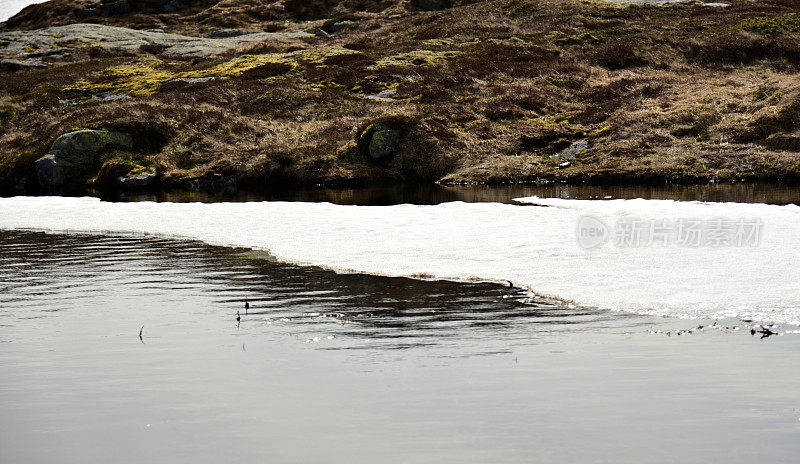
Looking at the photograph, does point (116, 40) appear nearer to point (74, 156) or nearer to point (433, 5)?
point (433, 5)

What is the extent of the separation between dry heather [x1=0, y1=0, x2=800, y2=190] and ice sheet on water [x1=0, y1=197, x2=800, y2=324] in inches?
472

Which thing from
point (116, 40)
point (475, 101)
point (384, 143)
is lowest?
point (384, 143)

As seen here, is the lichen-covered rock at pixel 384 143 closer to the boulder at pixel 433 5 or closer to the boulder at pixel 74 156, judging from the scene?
the boulder at pixel 74 156

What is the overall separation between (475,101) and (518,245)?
1210 inches

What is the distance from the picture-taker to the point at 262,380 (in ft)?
23.4

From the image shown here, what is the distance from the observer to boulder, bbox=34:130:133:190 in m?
38.0

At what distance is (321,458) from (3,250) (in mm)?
15510

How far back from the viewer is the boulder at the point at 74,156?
1496 inches

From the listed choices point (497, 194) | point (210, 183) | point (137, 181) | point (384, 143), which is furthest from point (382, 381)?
point (137, 181)

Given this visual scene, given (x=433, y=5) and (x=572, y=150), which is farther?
(x=433, y=5)

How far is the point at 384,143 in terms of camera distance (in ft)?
121

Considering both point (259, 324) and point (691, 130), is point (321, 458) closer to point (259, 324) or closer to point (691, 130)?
point (259, 324)

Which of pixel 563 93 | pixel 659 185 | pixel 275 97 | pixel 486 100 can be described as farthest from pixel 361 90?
pixel 659 185

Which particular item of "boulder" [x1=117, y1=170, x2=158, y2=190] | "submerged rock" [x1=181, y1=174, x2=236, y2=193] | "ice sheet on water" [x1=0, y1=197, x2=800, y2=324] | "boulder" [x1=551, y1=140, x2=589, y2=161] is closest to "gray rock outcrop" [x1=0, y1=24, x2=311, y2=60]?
"boulder" [x1=117, y1=170, x2=158, y2=190]
